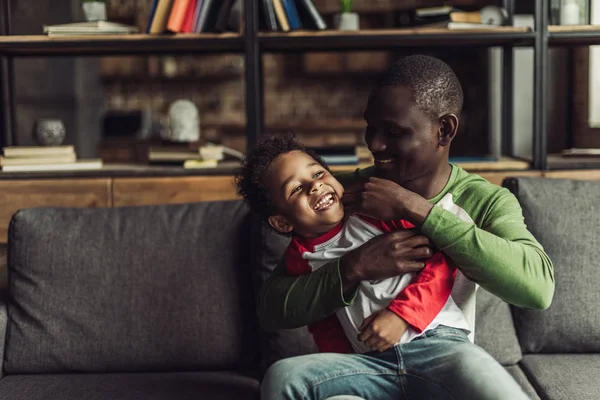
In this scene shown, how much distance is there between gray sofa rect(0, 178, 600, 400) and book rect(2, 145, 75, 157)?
0.65 meters

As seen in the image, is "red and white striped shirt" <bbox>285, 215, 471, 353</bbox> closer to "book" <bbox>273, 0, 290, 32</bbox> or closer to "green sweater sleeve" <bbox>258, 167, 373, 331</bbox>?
"green sweater sleeve" <bbox>258, 167, 373, 331</bbox>

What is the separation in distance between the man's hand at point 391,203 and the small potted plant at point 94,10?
1640 millimetres

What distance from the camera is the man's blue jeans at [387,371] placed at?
4.21 feet

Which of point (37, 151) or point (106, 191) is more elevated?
point (37, 151)

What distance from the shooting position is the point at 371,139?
1401 mm

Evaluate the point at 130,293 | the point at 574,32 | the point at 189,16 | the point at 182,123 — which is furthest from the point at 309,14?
the point at 130,293

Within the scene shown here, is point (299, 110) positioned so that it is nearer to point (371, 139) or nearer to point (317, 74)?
point (317, 74)

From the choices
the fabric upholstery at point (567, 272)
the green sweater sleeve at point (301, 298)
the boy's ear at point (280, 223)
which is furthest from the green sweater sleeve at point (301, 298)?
the fabric upholstery at point (567, 272)

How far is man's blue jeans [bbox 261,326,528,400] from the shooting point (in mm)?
1284

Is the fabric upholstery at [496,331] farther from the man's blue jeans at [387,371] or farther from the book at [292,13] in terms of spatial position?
the book at [292,13]

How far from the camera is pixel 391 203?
51.9 inches

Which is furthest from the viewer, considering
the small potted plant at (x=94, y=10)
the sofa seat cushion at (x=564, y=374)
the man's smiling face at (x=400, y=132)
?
the small potted plant at (x=94, y=10)

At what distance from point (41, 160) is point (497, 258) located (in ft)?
5.92

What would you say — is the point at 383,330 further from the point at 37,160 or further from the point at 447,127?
the point at 37,160
